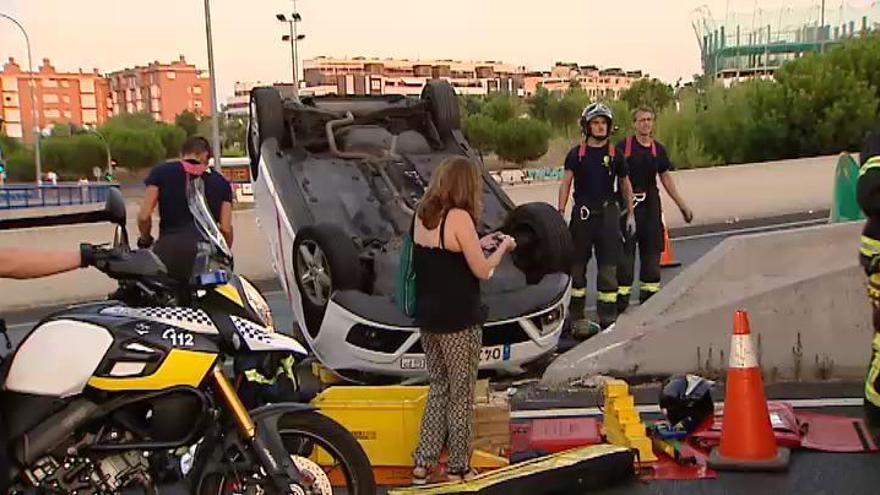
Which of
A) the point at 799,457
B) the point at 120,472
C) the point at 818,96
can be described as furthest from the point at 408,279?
the point at 818,96

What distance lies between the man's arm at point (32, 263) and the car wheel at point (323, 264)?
342 centimetres

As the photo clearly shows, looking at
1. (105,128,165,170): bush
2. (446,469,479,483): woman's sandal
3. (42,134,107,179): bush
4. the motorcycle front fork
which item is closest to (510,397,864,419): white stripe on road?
(446,469,479,483): woman's sandal

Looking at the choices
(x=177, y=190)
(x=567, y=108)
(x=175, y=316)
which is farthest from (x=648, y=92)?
(x=175, y=316)

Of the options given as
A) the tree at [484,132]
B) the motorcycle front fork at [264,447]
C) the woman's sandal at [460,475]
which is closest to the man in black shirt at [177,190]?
the woman's sandal at [460,475]

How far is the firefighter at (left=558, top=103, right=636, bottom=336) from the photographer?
8.99 m

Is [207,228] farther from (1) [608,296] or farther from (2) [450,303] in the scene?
(1) [608,296]

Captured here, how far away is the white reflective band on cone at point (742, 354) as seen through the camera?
5.47 m

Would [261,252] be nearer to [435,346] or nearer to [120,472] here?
[435,346]

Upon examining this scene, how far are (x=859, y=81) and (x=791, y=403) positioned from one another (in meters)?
22.3

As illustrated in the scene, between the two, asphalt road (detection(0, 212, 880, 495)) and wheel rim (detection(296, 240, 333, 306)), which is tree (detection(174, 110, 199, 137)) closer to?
wheel rim (detection(296, 240, 333, 306))

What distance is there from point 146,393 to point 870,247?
3.63 meters

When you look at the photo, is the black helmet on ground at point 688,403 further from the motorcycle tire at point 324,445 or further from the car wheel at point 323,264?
the car wheel at point 323,264

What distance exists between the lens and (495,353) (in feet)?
23.4

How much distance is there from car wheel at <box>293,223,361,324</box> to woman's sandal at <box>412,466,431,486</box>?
213 centimetres
